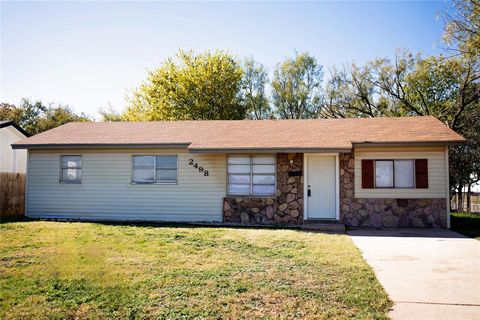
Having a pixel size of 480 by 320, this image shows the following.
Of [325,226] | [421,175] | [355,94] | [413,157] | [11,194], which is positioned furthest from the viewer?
[355,94]

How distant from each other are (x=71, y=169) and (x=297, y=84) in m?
24.2

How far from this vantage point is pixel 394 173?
12188 mm

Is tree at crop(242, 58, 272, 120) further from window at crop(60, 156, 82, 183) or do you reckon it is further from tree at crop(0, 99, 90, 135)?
window at crop(60, 156, 82, 183)

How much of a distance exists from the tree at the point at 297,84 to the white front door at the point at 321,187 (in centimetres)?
2121

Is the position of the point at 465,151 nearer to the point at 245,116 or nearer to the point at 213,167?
the point at 213,167

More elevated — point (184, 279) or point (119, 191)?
point (119, 191)

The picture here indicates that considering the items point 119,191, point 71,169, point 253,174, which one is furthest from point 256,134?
point 71,169

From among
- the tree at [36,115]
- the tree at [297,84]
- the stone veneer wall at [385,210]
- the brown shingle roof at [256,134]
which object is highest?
the tree at [297,84]

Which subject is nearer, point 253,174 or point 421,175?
point 421,175

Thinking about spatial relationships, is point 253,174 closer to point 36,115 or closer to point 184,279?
point 184,279

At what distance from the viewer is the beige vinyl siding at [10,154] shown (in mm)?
16389

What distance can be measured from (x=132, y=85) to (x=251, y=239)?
29.0 metres

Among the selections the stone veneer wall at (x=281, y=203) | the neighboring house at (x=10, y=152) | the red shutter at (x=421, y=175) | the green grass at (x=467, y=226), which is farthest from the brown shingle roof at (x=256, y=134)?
the neighboring house at (x=10, y=152)

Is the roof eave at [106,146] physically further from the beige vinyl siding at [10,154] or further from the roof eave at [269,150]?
the beige vinyl siding at [10,154]
